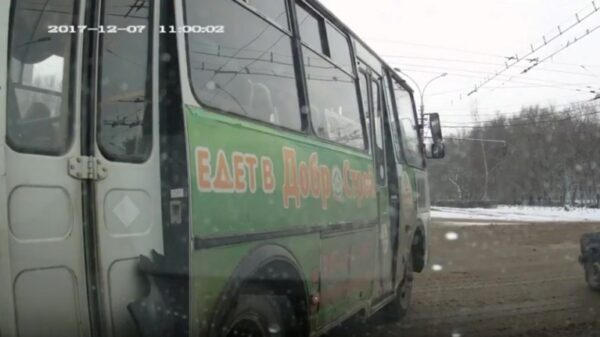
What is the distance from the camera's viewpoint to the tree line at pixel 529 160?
4928 centimetres

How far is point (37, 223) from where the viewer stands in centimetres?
216

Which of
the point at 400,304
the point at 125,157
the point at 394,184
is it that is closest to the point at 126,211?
the point at 125,157

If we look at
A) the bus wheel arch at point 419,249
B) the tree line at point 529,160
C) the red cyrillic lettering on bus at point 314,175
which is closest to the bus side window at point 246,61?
the red cyrillic lettering on bus at point 314,175

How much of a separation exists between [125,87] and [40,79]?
15.9 inches

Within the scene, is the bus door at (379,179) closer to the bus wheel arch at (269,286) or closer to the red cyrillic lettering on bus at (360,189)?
the red cyrillic lettering on bus at (360,189)

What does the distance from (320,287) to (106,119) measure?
7.24 ft

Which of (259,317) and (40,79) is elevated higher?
(40,79)

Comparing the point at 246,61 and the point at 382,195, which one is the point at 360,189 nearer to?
the point at 382,195

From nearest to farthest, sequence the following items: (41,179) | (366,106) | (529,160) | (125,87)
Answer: (41,179), (125,87), (366,106), (529,160)

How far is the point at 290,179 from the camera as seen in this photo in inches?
146

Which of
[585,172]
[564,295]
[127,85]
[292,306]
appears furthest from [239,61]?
[585,172]

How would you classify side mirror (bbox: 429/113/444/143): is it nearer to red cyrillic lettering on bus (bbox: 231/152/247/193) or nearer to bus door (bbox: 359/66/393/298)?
bus door (bbox: 359/66/393/298)

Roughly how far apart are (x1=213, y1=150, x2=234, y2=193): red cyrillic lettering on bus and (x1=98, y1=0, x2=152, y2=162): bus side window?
365 millimetres

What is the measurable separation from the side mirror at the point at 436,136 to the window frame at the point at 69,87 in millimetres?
6893
